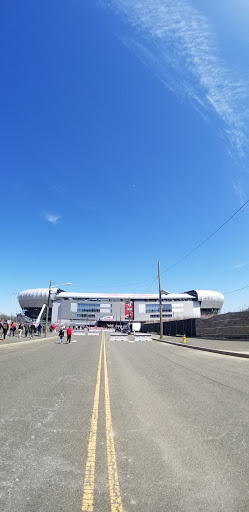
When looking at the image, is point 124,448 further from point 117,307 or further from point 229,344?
point 117,307

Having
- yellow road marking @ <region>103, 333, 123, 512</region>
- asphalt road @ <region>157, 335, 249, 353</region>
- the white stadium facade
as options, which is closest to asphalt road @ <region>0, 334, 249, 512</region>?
yellow road marking @ <region>103, 333, 123, 512</region>

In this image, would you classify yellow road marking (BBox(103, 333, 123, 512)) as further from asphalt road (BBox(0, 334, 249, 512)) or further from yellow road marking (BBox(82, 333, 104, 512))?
yellow road marking (BBox(82, 333, 104, 512))

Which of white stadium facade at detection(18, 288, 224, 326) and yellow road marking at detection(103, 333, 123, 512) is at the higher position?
white stadium facade at detection(18, 288, 224, 326)

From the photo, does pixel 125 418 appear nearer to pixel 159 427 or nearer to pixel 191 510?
pixel 159 427

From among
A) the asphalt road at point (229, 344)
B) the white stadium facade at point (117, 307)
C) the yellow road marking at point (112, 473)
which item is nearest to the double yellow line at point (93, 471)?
the yellow road marking at point (112, 473)

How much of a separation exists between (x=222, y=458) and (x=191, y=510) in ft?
4.12

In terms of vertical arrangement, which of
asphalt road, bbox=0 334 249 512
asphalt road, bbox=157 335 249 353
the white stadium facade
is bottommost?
asphalt road, bbox=0 334 249 512

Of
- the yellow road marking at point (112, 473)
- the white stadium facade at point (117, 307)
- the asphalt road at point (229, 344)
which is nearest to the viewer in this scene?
the yellow road marking at point (112, 473)

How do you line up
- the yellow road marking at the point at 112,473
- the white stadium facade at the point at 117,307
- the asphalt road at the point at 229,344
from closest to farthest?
the yellow road marking at the point at 112,473
the asphalt road at the point at 229,344
the white stadium facade at the point at 117,307

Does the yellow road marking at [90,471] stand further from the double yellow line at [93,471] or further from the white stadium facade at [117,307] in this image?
the white stadium facade at [117,307]

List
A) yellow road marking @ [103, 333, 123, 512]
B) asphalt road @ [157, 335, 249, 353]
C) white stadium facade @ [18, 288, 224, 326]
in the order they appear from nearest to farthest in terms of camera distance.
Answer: yellow road marking @ [103, 333, 123, 512], asphalt road @ [157, 335, 249, 353], white stadium facade @ [18, 288, 224, 326]

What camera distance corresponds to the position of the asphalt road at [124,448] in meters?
2.90

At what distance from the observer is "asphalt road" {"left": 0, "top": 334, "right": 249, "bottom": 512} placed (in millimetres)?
2902

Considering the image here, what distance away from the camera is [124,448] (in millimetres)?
4109
